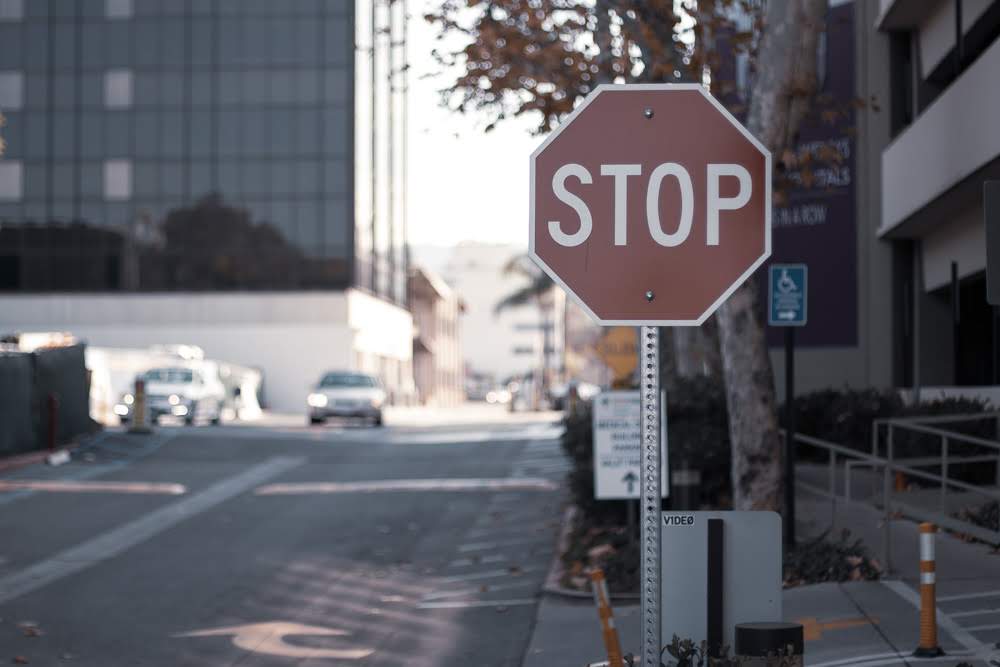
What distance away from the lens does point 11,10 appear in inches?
2410

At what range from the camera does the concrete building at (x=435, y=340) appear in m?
90.9

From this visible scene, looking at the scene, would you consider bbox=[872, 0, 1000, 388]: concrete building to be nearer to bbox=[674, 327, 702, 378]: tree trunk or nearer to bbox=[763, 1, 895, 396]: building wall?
bbox=[763, 1, 895, 396]: building wall

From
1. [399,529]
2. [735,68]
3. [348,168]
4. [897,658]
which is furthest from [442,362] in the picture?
[897,658]

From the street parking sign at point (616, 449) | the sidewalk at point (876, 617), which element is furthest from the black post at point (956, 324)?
the street parking sign at point (616, 449)

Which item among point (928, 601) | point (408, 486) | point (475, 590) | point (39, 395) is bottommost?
point (475, 590)

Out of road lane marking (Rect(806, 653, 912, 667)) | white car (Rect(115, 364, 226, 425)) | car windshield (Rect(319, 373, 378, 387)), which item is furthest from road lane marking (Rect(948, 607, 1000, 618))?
car windshield (Rect(319, 373, 378, 387))

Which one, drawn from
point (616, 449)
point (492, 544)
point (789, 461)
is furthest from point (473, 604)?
point (492, 544)

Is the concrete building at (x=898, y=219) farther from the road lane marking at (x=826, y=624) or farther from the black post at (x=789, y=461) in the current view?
the road lane marking at (x=826, y=624)

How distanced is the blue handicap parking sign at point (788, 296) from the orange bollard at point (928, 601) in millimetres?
5034

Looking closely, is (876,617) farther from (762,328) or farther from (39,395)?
(39,395)

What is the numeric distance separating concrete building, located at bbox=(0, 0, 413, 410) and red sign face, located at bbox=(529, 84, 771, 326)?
187 feet

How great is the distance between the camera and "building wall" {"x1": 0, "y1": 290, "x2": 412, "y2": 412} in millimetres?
61656

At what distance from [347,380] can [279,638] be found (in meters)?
30.5

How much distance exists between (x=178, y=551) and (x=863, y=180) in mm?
12511
